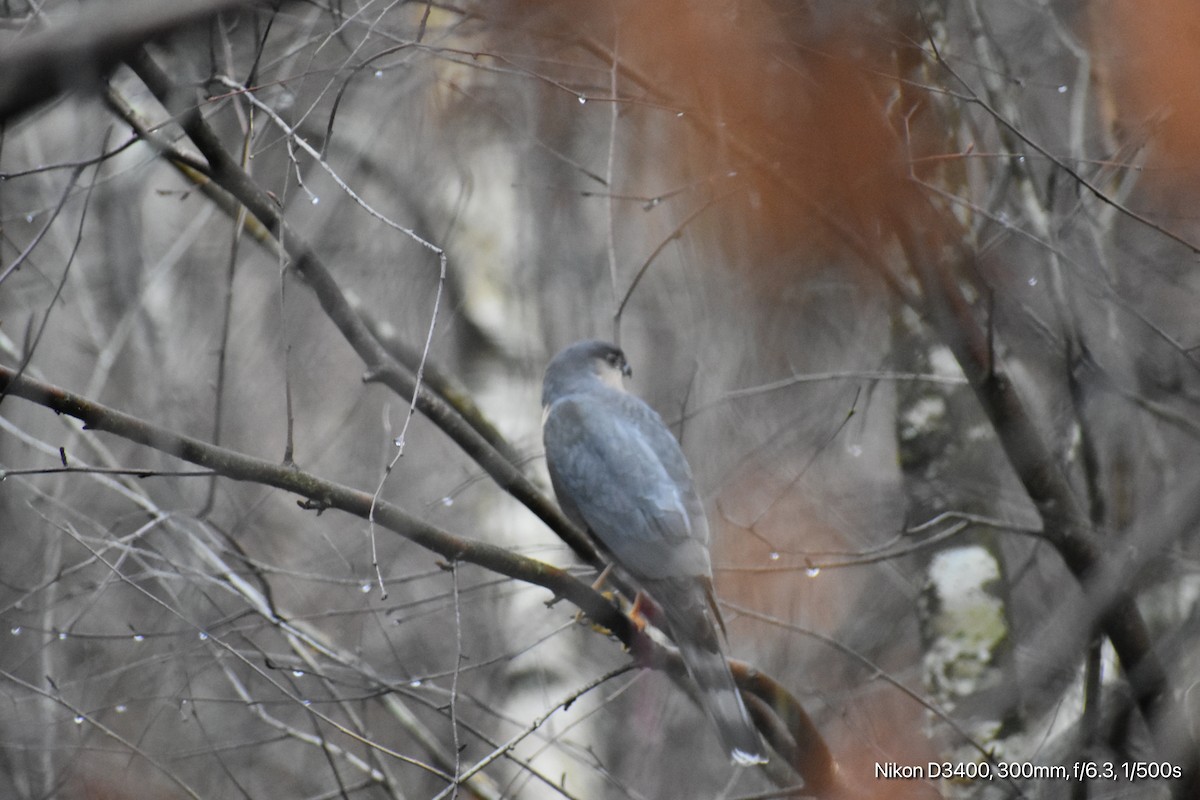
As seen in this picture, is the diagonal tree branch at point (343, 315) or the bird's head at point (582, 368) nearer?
the diagonal tree branch at point (343, 315)

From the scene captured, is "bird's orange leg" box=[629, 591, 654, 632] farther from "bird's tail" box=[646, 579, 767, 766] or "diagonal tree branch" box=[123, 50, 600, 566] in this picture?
"bird's tail" box=[646, 579, 767, 766]

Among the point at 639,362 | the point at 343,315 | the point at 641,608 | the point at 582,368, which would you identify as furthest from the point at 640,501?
the point at 639,362

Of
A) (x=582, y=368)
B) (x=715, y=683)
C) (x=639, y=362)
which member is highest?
(x=639, y=362)

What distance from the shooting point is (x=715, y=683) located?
120 inches

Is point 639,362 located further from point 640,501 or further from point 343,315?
point 343,315

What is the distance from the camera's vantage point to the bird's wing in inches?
139

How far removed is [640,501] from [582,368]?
2.70 ft

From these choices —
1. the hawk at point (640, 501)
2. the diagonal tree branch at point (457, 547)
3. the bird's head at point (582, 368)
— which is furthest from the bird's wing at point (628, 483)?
the diagonal tree branch at point (457, 547)

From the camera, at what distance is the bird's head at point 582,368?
4.30 m

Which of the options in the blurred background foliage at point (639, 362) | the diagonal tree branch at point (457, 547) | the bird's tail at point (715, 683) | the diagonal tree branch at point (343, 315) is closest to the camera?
the diagonal tree branch at point (457, 547)

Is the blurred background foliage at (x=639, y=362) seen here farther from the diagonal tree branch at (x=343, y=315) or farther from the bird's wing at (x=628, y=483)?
the bird's wing at (x=628, y=483)

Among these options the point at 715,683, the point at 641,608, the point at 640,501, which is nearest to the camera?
the point at 715,683

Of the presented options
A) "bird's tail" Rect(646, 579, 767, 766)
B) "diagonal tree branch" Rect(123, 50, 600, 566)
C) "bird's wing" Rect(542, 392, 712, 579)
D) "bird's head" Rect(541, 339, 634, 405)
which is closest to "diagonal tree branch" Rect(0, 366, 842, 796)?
"bird's tail" Rect(646, 579, 767, 766)

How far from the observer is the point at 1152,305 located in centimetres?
440
